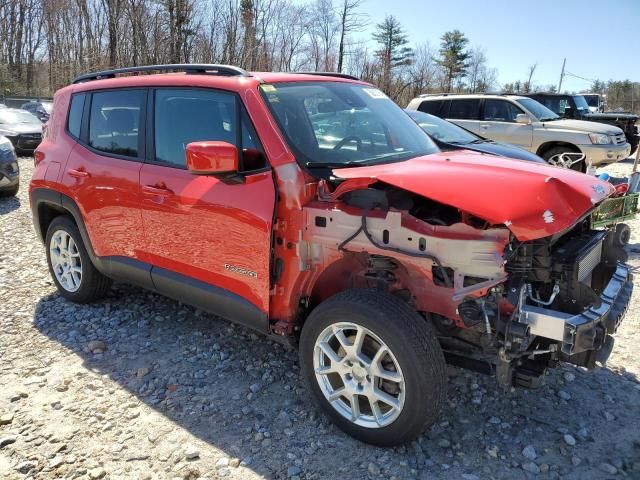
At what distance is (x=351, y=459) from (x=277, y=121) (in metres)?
1.93

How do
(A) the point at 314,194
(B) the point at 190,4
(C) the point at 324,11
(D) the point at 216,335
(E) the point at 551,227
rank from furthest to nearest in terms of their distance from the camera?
1. (C) the point at 324,11
2. (B) the point at 190,4
3. (D) the point at 216,335
4. (A) the point at 314,194
5. (E) the point at 551,227

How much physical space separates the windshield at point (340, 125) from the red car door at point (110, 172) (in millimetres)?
1203

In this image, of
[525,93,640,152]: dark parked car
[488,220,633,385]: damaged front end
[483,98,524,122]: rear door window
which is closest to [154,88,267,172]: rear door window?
[488,220,633,385]: damaged front end

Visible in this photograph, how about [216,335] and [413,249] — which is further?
[216,335]

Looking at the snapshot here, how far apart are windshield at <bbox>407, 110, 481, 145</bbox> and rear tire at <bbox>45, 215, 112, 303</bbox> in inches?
185

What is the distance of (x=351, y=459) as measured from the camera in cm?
267

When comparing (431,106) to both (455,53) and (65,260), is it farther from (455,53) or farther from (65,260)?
(455,53)

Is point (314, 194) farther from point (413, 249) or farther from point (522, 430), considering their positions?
point (522, 430)

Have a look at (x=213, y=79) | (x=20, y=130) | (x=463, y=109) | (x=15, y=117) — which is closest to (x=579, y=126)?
(x=463, y=109)

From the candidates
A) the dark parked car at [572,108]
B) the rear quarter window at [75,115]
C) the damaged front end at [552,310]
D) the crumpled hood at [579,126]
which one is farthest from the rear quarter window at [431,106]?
the damaged front end at [552,310]

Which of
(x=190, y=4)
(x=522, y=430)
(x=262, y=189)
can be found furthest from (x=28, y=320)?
(x=190, y=4)

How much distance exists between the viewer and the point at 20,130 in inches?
555

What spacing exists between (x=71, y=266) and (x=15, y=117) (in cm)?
1279

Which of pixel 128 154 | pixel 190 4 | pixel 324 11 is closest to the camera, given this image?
→ pixel 128 154
